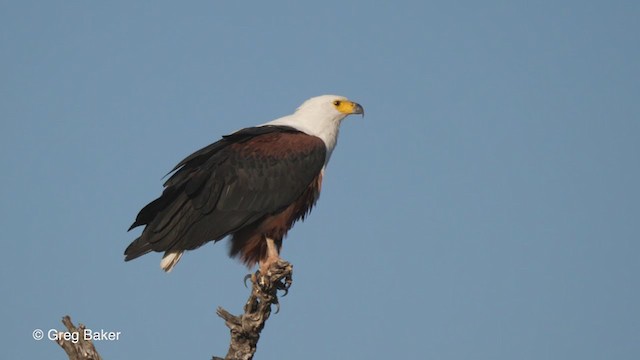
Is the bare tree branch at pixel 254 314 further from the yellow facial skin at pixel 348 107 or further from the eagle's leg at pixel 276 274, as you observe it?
the yellow facial skin at pixel 348 107

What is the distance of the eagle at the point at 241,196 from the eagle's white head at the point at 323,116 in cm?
25

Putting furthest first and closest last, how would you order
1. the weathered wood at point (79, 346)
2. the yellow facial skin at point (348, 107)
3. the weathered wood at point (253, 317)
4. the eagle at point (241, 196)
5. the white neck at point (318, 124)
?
the yellow facial skin at point (348, 107) → the white neck at point (318, 124) → the eagle at point (241, 196) → the weathered wood at point (253, 317) → the weathered wood at point (79, 346)

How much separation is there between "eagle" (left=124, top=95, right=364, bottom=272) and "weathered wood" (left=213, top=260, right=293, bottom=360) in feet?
2.03

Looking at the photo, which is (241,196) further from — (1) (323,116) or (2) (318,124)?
(1) (323,116)

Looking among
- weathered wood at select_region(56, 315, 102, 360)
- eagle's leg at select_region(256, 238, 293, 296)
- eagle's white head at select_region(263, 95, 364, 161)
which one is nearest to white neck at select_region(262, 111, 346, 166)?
eagle's white head at select_region(263, 95, 364, 161)

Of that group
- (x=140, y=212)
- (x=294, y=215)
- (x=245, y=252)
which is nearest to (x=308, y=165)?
(x=294, y=215)

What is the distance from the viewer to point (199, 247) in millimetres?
8227

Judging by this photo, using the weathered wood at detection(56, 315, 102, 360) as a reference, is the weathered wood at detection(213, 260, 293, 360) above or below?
above

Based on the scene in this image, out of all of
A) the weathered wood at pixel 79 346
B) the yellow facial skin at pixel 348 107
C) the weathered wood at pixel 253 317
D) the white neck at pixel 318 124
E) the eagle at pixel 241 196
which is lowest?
the weathered wood at pixel 79 346

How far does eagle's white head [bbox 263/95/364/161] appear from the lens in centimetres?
923

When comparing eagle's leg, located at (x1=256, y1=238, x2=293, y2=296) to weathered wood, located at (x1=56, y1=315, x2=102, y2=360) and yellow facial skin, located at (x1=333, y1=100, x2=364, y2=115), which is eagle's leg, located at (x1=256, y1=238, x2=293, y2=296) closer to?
weathered wood, located at (x1=56, y1=315, x2=102, y2=360)

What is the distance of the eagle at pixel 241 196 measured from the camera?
26.7 feet

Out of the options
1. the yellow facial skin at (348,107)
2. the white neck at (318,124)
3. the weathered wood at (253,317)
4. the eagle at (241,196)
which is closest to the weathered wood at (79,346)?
the weathered wood at (253,317)

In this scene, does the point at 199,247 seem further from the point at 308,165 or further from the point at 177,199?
the point at 308,165
